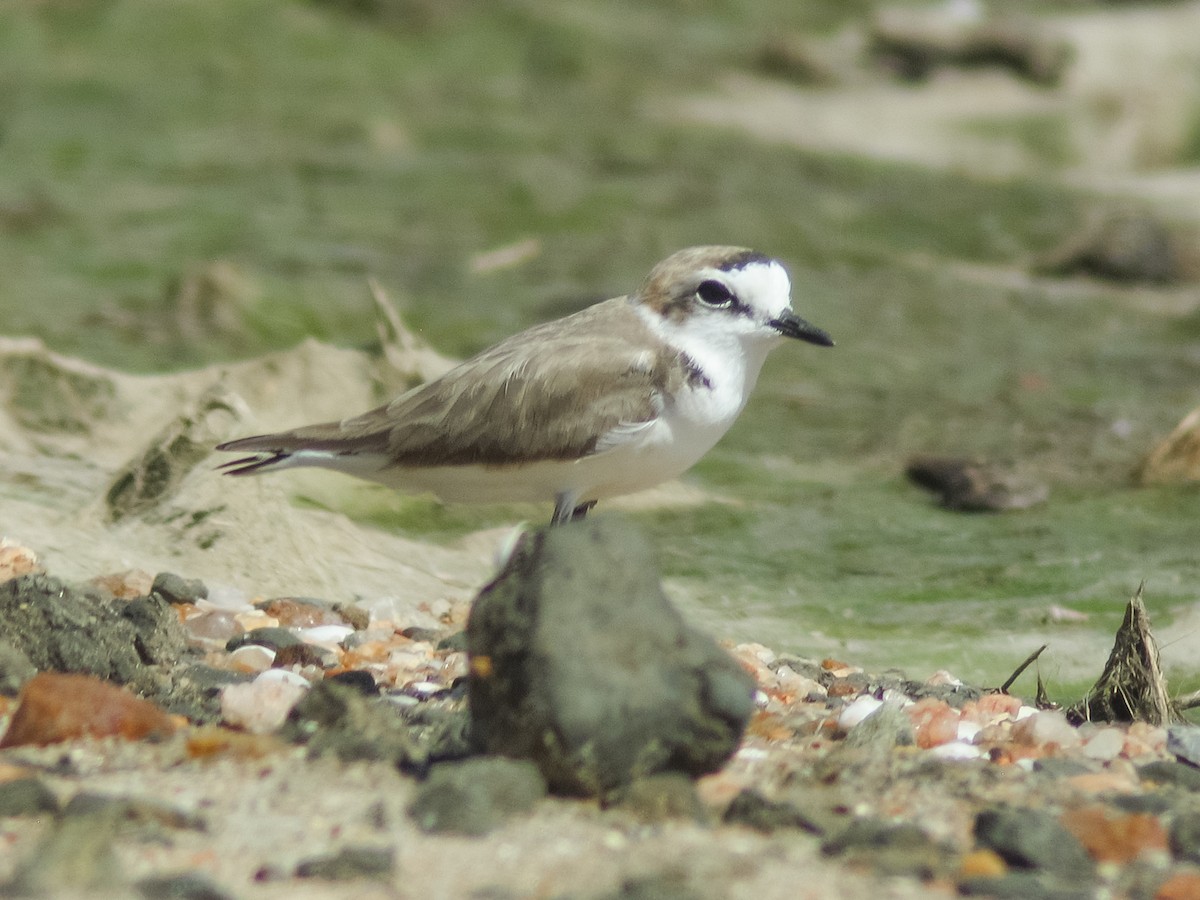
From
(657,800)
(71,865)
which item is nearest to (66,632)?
(71,865)

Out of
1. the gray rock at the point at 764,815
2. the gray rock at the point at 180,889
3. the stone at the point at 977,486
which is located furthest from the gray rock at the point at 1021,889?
the stone at the point at 977,486

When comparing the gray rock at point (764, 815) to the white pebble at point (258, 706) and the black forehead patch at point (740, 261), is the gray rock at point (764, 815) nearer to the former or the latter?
the white pebble at point (258, 706)

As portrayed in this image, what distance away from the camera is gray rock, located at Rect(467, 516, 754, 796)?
121 inches

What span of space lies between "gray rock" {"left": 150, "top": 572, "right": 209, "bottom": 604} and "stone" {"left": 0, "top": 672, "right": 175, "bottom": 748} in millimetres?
959

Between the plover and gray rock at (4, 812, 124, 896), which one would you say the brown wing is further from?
A: gray rock at (4, 812, 124, 896)

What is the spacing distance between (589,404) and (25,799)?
1793 mm

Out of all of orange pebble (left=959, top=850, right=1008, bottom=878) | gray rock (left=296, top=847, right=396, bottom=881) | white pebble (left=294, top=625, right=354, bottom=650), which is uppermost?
orange pebble (left=959, top=850, right=1008, bottom=878)

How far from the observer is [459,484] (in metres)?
4.52

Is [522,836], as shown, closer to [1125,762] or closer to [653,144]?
[1125,762]

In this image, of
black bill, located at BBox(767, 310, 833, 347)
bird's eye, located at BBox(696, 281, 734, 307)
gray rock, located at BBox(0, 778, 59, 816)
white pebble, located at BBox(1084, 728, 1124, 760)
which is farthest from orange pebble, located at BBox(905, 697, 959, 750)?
gray rock, located at BBox(0, 778, 59, 816)

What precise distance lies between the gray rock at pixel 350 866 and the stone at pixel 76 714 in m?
0.72

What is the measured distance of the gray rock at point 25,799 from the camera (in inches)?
118

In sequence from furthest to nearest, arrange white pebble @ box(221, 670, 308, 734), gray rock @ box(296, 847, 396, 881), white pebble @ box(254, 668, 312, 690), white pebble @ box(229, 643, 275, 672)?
white pebble @ box(229, 643, 275, 672)
white pebble @ box(254, 668, 312, 690)
white pebble @ box(221, 670, 308, 734)
gray rock @ box(296, 847, 396, 881)

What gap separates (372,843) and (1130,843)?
4.68 ft
